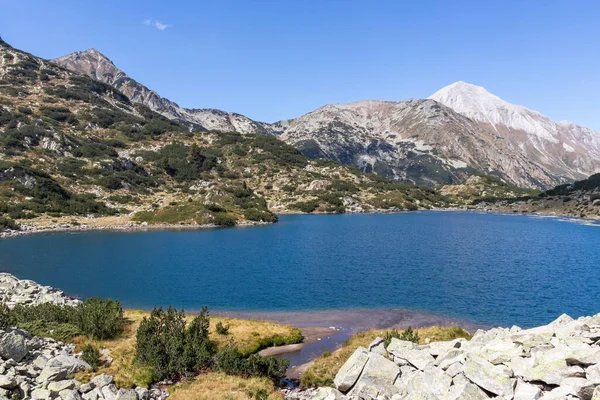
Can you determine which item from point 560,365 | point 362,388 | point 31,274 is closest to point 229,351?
point 362,388

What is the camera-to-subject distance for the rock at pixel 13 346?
21.8m

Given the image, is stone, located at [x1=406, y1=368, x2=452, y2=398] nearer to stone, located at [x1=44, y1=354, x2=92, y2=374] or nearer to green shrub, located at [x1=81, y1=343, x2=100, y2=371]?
stone, located at [x1=44, y1=354, x2=92, y2=374]

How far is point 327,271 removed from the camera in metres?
71.2

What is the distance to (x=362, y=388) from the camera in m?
20.0

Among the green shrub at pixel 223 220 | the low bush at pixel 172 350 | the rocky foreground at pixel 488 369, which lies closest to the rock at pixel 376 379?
the rocky foreground at pixel 488 369

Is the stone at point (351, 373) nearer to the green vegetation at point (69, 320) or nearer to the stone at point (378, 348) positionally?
the stone at point (378, 348)

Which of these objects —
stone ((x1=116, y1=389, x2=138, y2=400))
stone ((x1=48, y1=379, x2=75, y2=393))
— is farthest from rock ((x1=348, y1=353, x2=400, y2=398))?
stone ((x1=48, y1=379, x2=75, y2=393))

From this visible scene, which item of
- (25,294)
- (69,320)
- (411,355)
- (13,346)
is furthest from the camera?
(25,294)

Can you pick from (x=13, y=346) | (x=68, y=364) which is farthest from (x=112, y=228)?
(x=13, y=346)

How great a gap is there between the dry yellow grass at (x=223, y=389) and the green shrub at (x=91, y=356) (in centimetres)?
603

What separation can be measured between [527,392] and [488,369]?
5.90ft

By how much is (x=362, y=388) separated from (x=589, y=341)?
11505 millimetres

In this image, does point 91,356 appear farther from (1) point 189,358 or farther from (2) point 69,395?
(2) point 69,395

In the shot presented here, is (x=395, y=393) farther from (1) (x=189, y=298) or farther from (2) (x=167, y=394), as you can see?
(1) (x=189, y=298)
